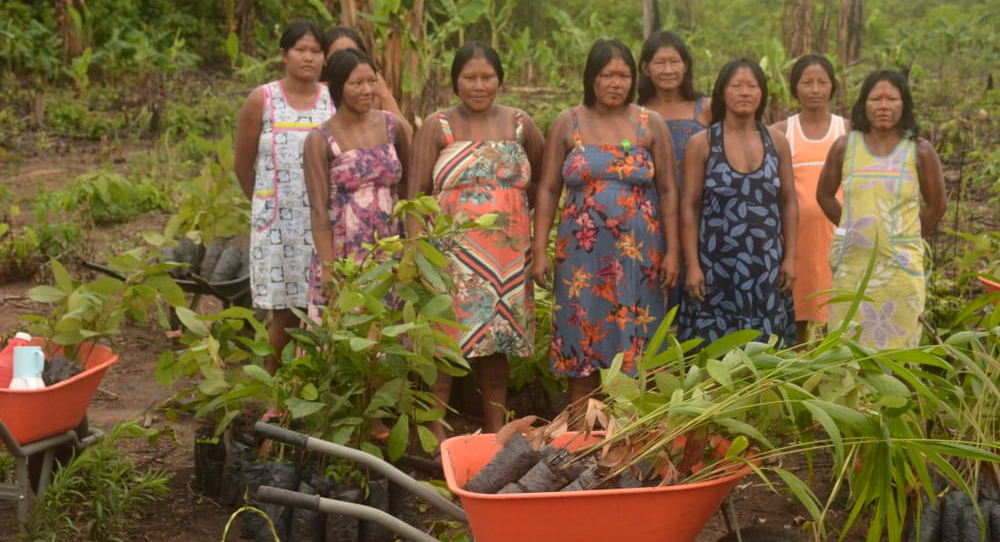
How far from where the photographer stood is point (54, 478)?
13.3ft

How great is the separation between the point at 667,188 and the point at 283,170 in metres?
1.45

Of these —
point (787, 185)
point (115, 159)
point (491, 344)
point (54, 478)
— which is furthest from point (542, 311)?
point (115, 159)

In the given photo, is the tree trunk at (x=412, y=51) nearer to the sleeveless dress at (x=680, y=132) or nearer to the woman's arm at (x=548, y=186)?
the sleeveless dress at (x=680, y=132)

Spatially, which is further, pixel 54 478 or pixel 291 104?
pixel 291 104

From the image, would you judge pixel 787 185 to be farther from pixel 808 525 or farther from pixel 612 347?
pixel 808 525

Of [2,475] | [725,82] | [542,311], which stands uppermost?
[725,82]

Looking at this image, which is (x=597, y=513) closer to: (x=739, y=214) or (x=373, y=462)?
(x=373, y=462)

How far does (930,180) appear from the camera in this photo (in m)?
→ 4.45

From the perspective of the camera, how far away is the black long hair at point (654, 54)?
482 cm

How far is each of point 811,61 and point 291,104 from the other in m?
2.01

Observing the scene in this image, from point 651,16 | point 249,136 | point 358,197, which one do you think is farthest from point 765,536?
point 651,16

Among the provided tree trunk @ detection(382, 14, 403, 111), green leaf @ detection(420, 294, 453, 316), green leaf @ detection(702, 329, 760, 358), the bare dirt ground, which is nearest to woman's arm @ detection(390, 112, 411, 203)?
green leaf @ detection(420, 294, 453, 316)

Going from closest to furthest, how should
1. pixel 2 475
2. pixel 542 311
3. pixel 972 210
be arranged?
pixel 2 475
pixel 542 311
pixel 972 210

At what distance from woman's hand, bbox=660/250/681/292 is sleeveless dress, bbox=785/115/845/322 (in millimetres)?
666
